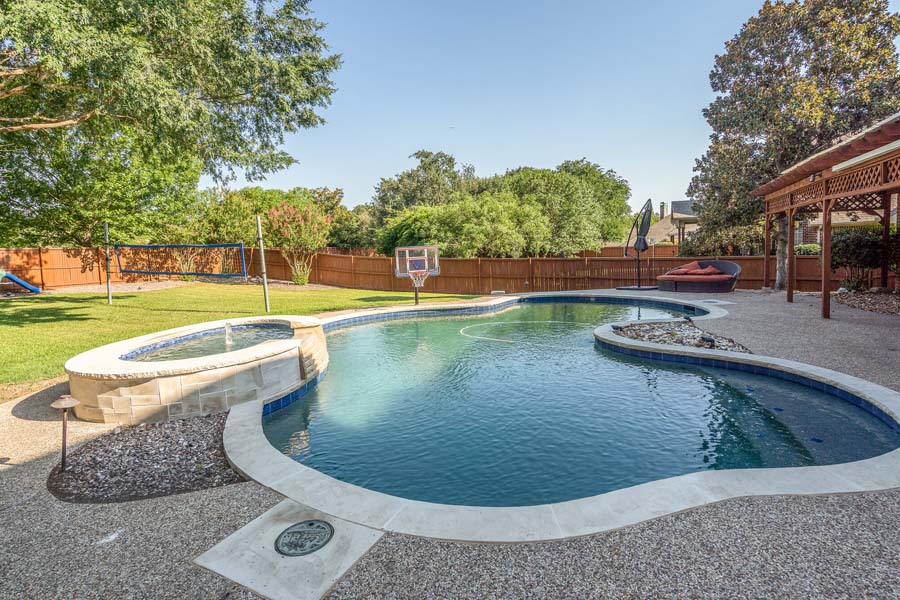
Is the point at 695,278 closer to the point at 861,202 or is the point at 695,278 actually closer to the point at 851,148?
the point at 861,202

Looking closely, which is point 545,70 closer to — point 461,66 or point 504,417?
point 461,66

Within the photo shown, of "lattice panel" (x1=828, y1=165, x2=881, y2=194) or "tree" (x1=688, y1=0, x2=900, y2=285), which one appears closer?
"lattice panel" (x1=828, y1=165, x2=881, y2=194)

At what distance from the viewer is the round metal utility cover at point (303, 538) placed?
8.34 ft

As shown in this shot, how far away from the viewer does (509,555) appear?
245 cm

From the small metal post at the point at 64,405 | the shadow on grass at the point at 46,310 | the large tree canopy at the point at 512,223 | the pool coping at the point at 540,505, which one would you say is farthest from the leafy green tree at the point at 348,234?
the pool coping at the point at 540,505

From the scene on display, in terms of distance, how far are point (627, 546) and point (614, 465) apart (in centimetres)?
160

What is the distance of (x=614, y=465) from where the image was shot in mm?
4000

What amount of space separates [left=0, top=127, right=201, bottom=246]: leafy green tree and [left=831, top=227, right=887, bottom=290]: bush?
19589 mm

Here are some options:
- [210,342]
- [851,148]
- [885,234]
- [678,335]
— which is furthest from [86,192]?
[885,234]

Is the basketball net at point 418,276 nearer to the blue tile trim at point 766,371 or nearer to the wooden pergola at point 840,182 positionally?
the blue tile trim at point 766,371

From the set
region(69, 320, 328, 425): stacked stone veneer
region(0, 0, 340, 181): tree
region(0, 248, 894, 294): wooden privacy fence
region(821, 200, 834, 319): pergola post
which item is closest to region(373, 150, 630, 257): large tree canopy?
region(0, 248, 894, 294): wooden privacy fence

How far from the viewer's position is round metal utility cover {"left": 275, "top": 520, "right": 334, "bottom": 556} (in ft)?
8.34

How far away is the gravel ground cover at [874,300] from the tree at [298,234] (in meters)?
18.8

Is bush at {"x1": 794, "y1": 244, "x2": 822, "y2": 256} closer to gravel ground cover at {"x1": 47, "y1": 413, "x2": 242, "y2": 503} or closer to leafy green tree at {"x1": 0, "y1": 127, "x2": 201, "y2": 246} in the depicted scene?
gravel ground cover at {"x1": 47, "y1": 413, "x2": 242, "y2": 503}
